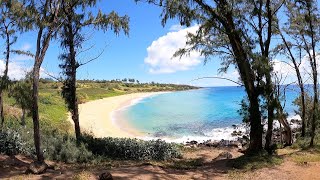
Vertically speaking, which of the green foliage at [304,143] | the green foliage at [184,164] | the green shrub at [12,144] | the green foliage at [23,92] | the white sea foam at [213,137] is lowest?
the white sea foam at [213,137]

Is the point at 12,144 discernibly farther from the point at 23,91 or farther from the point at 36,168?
the point at 23,91

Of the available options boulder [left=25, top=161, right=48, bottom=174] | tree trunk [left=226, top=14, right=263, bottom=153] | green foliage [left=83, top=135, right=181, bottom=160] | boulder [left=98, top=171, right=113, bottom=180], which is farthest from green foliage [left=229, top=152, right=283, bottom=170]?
boulder [left=25, top=161, right=48, bottom=174]

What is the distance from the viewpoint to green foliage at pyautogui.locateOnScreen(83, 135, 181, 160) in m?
17.2

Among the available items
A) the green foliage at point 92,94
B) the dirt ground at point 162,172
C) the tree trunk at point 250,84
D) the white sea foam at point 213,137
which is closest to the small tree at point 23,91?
the dirt ground at point 162,172

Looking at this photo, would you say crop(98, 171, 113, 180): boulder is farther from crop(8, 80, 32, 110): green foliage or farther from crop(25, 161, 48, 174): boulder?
crop(8, 80, 32, 110): green foliage

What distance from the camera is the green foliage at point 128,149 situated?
17.2 meters

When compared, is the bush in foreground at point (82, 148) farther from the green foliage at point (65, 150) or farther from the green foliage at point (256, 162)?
the green foliage at point (256, 162)

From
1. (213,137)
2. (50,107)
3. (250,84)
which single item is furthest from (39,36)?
(50,107)

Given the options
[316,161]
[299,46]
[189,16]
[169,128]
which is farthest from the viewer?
[169,128]

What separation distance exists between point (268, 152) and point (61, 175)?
8.51 meters

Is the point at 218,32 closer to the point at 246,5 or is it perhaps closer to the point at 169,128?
the point at 246,5

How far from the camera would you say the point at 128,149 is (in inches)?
687

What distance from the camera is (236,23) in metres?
15.4

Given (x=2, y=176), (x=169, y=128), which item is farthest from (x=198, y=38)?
(x=169, y=128)
